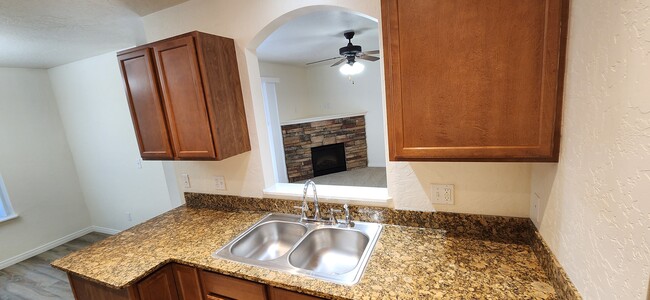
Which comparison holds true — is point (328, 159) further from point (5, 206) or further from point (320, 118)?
point (5, 206)

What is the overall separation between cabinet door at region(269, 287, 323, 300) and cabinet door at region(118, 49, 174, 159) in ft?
3.42

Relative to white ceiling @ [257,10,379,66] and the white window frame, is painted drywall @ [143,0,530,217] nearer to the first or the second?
white ceiling @ [257,10,379,66]

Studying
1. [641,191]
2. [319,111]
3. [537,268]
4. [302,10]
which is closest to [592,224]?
[641,191]

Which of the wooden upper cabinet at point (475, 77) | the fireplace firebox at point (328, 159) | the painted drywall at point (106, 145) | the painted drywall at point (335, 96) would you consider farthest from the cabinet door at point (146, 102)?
the fireplace firebox at point (328, 159)

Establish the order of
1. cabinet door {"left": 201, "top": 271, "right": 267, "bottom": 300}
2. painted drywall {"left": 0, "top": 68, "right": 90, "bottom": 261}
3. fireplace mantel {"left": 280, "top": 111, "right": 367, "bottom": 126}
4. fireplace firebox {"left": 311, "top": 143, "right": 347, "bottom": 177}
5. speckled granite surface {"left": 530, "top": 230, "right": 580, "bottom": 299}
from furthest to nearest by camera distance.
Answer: fireplace firebox {"left": 311, "top": 143, "right": 347, "bottom": 177}, fireplace mantel {"left": 280, "top": 111, "right": 367, "bottom": 126}, painted drywall {"left": 0, "top": 68, "right": 90, "bottom": 261}, cabinet door {"left": 201, "top": 271, "right": 267, "bottom": 300}, speckled granite surface {"left": 530, "top": 230, "right": 580, "bottom": 299}

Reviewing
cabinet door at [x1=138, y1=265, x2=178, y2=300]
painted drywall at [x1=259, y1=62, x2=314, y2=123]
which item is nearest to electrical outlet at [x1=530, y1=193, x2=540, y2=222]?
cabinet door at [x1=138, y1=265, x2=178, y2=300]

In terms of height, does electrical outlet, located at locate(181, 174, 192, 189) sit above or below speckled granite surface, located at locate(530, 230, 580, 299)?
above

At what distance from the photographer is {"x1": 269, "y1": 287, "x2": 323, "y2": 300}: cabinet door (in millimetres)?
1103

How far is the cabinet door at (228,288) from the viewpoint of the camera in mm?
1212

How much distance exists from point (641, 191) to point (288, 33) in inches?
120

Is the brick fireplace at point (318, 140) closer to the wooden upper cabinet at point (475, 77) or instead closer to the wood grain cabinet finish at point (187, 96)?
the wood grain cabinet finish at point (187, 96)

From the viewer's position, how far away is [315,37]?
335cm

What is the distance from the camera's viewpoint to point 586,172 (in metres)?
0.73

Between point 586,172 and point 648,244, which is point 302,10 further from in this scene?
point 648,244
